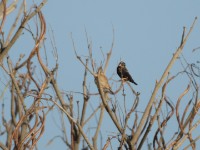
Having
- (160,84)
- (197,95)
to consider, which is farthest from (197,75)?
(160,84)

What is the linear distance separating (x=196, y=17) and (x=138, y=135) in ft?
2.62

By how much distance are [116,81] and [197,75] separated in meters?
0.62

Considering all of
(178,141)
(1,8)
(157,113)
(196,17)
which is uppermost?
(196,17)

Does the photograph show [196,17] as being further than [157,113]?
Yes

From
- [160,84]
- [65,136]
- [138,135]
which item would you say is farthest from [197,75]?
[65,136]

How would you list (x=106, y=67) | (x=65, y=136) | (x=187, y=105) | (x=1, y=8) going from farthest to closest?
(x=65, y=136), (x=106, y=67), (x=187, y=105), (x=1, y=8)

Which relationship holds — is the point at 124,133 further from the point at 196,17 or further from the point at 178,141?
the point at 196,17

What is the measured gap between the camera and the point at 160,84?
2160mm

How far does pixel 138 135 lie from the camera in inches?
83.3

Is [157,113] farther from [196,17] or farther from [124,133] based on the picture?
[196,17]

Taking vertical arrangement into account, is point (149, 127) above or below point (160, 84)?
below

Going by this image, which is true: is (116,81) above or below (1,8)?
above

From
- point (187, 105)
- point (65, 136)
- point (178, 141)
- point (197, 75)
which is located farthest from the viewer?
point (65, 136)

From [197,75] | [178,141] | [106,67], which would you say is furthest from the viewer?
[106,67]
